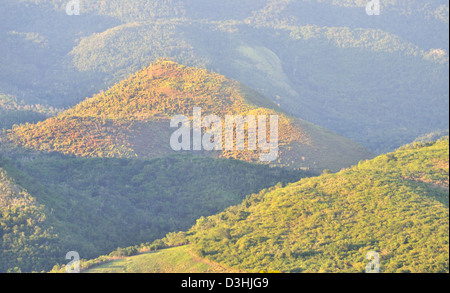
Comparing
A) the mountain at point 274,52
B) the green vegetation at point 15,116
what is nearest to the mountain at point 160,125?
the green vegetation at point 15,116

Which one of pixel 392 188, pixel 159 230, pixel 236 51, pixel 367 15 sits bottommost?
pixel 159 230

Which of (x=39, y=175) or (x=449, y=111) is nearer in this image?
(x=39, y=175)

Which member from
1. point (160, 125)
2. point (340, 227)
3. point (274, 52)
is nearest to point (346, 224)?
point (340, 227)

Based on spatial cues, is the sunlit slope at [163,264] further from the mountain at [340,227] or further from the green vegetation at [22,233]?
the green vegetation at [22,233]
